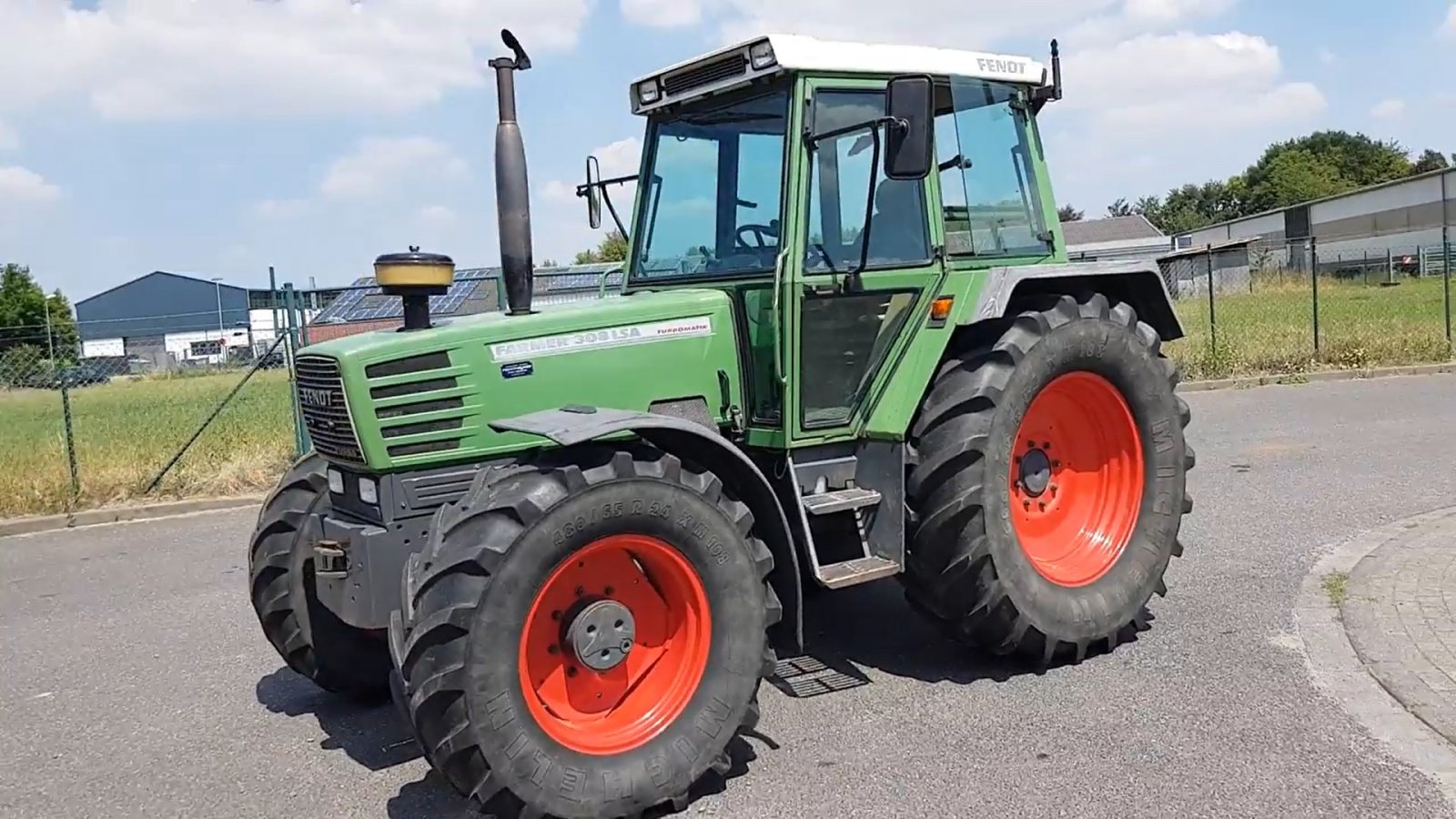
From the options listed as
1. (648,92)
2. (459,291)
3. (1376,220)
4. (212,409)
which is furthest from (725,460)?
(1376,220)

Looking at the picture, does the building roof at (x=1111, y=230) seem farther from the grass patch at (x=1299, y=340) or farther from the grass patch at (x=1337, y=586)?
the grass patch at (x=1337, y=586)

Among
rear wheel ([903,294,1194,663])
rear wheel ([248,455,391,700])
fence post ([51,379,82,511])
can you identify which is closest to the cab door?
rear wheel ([903,294,1194,663])

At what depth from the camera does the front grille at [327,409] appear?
4.06m

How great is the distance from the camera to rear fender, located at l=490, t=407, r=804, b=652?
12.6 feet

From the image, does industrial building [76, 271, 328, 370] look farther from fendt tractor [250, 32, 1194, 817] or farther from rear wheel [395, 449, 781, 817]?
rear wheel [395, 449, 781, 817]

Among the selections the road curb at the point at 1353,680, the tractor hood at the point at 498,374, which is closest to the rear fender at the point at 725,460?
the tractor hood at the point at 498,374

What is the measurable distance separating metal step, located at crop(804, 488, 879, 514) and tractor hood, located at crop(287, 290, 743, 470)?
1.60 ft

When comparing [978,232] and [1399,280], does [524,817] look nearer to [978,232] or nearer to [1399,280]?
[978,232]

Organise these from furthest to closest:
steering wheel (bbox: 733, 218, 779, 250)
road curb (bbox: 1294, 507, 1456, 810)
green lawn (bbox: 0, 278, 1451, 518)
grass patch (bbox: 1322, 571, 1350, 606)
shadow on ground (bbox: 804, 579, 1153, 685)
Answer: green lawn (bbox: 0, 278, 1451, 518)
grass patch (bbox: 1322, 571, 1350, 606)
shadow on ground (bbox: 804, 579, 1153, 685)
steering wheel (bbox: 733, 218, 779, 250)
road curb (bbox: 1294, 507, 1456, 810)

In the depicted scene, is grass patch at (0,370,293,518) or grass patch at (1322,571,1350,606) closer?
grass patch at (1322,571,1350,606)

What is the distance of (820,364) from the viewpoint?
4715 mm

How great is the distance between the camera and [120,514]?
9.89m

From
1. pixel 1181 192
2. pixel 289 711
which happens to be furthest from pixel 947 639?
pixel 1181 192

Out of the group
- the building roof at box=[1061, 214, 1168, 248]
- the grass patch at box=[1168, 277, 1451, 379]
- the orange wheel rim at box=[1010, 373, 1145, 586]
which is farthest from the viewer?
the building roof at box=[1061, 214, 1168, 248]
